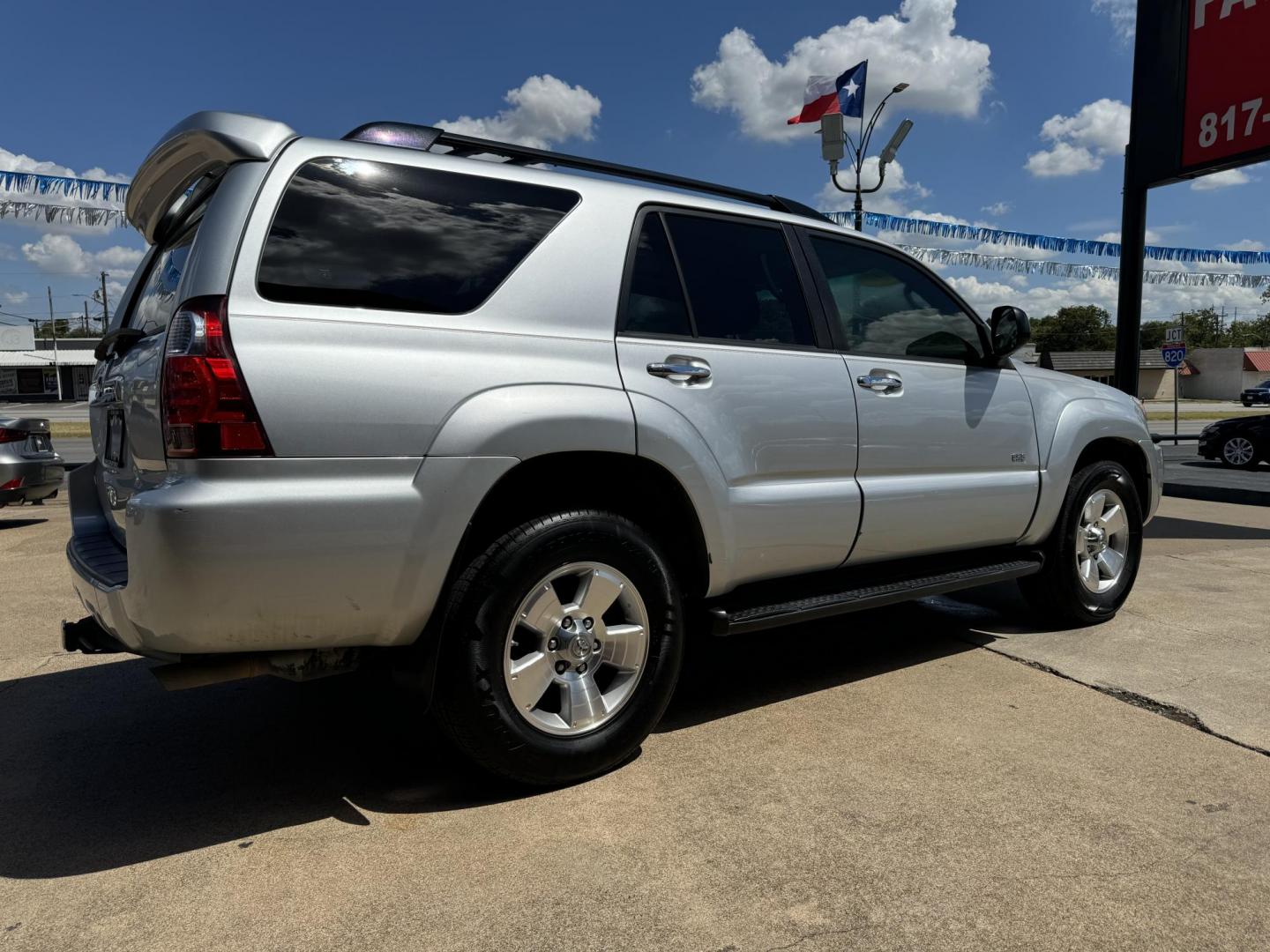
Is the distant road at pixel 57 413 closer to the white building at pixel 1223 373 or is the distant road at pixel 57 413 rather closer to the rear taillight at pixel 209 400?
the rear taillight at pixel 209 400

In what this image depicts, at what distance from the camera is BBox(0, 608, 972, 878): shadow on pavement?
2592 millimetres

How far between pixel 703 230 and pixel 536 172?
689mm

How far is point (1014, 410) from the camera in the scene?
414 centimetres

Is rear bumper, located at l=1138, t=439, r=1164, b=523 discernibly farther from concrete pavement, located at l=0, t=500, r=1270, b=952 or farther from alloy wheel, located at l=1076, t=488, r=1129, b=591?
concrete pavement, located at l=0, t=500, r=1270, b=952

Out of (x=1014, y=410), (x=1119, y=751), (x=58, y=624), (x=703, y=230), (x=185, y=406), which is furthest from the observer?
(x=58, y=624)

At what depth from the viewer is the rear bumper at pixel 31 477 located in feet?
23.9

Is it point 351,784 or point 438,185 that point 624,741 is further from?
point 438,185

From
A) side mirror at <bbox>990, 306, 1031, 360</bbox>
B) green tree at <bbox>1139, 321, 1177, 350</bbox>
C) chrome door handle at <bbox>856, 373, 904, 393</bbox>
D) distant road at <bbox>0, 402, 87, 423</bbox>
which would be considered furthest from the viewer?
green tree at <bbox>1139, 321, 1177, 350</bbox>

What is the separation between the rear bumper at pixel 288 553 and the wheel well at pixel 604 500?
16 cm

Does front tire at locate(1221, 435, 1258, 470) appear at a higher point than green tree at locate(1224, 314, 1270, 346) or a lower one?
lower

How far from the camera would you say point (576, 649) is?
2783 mm

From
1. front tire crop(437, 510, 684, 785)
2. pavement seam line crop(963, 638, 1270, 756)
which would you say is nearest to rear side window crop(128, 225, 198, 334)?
front tire crop(437, 510, 684, 785)

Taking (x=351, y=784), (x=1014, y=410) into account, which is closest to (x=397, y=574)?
(x=351, y=784)

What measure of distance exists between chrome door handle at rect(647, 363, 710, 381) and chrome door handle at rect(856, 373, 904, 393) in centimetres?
78
